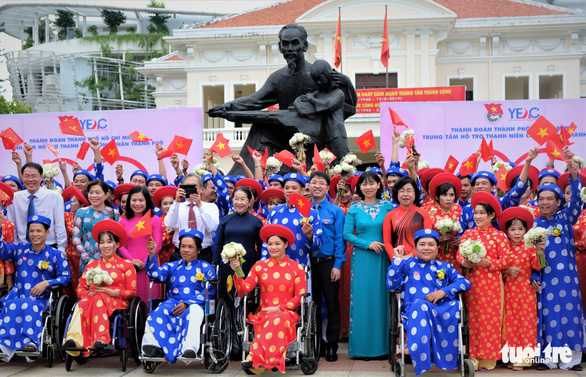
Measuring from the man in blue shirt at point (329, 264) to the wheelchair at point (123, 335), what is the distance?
166 cm

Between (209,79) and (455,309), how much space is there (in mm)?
26205

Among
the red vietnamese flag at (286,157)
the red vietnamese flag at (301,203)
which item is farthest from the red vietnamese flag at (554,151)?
the red vietnamese flag at (286,157)

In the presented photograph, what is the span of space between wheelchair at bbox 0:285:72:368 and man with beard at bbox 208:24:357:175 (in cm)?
326

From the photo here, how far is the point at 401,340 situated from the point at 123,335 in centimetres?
256

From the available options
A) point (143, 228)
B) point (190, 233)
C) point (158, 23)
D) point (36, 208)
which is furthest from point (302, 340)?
point (158, 23)

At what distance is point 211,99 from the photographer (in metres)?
32.9

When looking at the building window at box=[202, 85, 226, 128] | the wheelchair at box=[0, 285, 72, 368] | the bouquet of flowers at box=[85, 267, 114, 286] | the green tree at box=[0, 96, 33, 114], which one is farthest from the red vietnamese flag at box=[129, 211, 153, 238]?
the green tree at box=[0, 96, 33, 114]

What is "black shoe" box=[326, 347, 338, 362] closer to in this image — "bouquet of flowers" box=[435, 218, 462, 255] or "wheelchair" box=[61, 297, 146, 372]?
"bouquet of flowers" box=[435, 218, 462, 255]

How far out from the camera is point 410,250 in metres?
6.64

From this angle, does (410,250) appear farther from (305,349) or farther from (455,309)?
(305,349)

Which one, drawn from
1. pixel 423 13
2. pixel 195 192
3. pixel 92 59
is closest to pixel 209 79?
pixel 423 13

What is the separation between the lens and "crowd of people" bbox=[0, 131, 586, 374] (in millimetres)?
6266

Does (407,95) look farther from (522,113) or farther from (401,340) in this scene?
(401,340)

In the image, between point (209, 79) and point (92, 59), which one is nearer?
A: point (209, 79)
